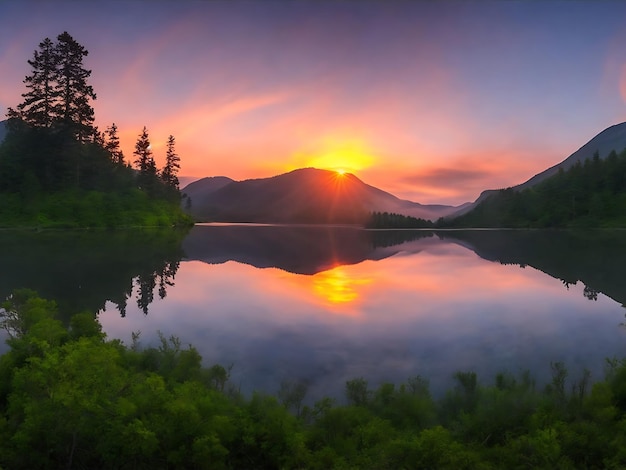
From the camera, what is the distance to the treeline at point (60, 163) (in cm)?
9738

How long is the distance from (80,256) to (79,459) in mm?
41499

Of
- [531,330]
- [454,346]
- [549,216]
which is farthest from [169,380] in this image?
[549,216]

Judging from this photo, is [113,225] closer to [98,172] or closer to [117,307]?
[98,172]

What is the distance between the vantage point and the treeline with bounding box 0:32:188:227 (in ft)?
319

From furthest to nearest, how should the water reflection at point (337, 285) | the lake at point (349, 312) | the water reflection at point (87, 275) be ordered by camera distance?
the water reflection at point (337, 285) → the water reflection at point (87, 275) → the lake at point (349, 312)

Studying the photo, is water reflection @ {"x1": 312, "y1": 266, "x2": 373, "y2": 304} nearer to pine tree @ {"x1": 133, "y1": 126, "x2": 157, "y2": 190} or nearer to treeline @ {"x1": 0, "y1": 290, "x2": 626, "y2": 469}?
treeline @ {"x1": 0, "y1": 290, "x2": 626, "y2": 469}

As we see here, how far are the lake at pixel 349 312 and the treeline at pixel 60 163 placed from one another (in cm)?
6193

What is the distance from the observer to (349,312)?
23.7m

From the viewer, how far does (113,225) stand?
103 m

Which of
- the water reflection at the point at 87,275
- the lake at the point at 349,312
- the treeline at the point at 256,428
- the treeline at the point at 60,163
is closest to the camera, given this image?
the treeline at the point at 256,428

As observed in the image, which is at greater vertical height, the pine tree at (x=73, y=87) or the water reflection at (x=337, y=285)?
the pine tree at (x=73, y=87)

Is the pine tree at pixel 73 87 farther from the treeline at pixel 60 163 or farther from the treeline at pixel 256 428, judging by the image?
the treeline at pixel 256 428

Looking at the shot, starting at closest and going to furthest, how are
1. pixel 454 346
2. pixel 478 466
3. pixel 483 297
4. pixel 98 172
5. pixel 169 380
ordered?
1. pixel 478 466
2. pixel 169 380
3. pixel 454 346
4. pixel 483 297
5. pixel 98 172

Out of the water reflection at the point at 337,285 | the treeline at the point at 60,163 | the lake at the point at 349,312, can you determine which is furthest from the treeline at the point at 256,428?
the treeline at the point at 60,163
